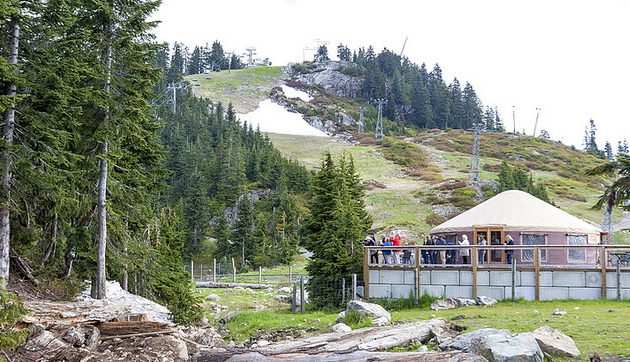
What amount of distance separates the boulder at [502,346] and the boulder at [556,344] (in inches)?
14.7

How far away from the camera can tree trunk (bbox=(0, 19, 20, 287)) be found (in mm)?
10773

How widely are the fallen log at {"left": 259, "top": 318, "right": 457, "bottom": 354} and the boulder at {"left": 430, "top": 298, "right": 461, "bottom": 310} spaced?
4124mm

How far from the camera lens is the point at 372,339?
9.84 meters

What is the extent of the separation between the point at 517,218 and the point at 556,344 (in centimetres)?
1304

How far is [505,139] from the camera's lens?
114500 mm

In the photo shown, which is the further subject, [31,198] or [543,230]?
[543,230]

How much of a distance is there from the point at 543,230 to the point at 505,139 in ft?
332

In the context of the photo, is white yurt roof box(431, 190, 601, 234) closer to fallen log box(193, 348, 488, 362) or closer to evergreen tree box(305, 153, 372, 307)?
evergreen tree box(305, 153, 372, 307)

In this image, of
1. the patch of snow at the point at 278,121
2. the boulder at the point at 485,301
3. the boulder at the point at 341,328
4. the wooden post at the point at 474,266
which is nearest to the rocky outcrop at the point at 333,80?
the patch of snow at the point at 278,121

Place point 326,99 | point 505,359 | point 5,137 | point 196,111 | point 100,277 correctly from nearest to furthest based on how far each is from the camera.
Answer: point 505,359 < point 5,137 < point 100,277 < point 196,111 < point 326,99

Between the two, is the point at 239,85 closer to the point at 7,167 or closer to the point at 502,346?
the point at 7,167

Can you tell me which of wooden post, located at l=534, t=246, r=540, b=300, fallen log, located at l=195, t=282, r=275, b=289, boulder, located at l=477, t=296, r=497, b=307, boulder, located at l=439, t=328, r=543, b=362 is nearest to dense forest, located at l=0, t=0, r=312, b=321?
boulder, located at l=439, t=328, r=543, b=362

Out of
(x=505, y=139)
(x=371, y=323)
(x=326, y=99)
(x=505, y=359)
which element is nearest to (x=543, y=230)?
(x=371, y=323)

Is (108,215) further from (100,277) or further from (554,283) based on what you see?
(554,283)
